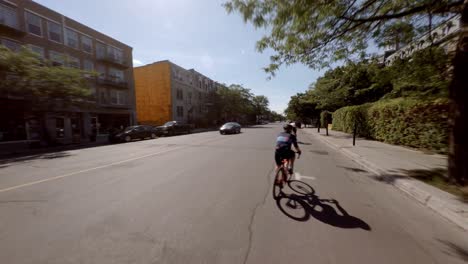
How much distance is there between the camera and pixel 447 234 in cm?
294

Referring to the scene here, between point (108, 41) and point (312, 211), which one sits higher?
point (108, 41)

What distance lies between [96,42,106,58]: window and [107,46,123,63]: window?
0.54 metres

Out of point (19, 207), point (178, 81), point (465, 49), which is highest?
point (178, 81)

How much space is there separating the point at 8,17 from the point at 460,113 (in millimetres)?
28990

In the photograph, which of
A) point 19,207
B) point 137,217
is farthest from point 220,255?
point 19,207

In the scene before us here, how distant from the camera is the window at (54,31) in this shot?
65.3 feet

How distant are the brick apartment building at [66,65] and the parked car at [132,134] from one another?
346 centimetres

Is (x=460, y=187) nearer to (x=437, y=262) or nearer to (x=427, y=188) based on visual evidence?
(x=427, y=188)

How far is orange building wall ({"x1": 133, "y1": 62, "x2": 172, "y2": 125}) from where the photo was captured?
3453 centimetres

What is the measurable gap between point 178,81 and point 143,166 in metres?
32.2

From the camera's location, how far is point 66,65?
797 inches

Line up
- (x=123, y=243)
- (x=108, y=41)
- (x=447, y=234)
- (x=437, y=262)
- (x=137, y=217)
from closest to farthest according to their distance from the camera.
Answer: (x=437, y=262) < (x=123, y=243) < (x=447, y=234) < (x=137, y=217) < (x=108, y=41)

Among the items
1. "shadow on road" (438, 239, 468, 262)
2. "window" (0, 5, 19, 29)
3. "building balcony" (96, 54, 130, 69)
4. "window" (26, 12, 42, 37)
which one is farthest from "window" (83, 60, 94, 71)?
"shadow on road" (438, 239, 468, 262)

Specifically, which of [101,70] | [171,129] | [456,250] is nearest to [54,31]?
[101,70]
